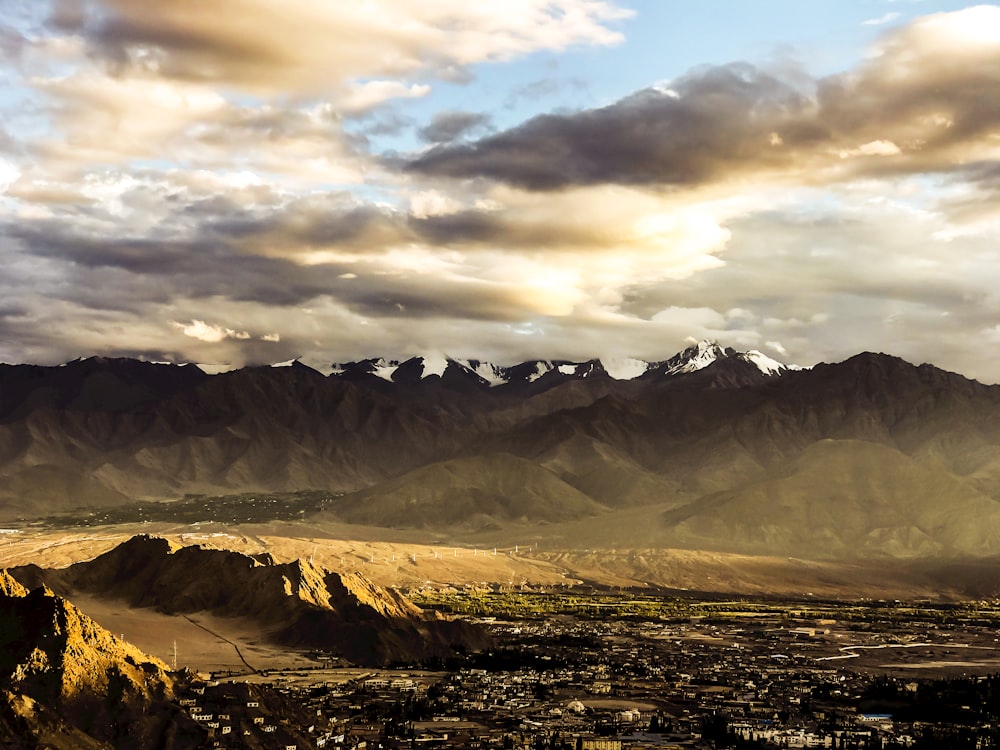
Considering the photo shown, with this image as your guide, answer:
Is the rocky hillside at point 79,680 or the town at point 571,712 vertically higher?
the rocky hillside at point 79,680

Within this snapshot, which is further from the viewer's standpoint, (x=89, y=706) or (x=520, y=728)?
(x=520, y=728)

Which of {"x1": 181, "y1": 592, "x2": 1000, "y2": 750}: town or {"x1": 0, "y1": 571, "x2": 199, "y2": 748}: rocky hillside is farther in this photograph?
{"x1": 181, "y1": 592, "x2": 1000, "y2": 750}: town

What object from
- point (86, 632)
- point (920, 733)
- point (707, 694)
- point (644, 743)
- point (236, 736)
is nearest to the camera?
point (236, 736)

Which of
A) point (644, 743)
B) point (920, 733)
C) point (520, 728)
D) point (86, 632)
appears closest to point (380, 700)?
point (520, 728)

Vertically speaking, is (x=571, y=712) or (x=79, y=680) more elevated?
(x=79, y=680)

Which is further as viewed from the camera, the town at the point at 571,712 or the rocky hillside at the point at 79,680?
the town at the point at 571,712

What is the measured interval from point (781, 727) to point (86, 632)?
3143 inches

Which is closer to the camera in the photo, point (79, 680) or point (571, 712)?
point (79, 680)

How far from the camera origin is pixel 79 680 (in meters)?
125

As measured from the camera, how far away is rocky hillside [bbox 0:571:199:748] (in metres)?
118

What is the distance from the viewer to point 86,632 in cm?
13162

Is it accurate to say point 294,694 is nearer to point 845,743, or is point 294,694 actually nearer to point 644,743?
point 644,743

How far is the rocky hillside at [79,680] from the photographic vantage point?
118088 mm

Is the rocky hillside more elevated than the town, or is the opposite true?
the rocky hillside
